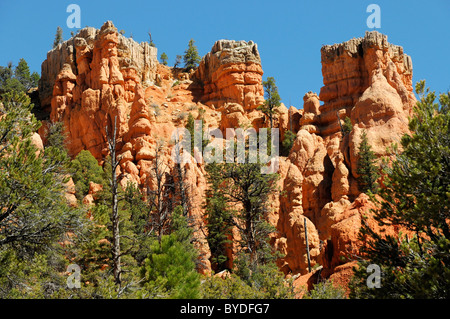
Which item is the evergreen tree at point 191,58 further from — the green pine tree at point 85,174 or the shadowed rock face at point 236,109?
the green pine tree at point 85,174

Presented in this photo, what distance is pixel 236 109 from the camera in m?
60.8

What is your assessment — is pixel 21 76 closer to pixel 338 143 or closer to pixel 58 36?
pixel 58 36

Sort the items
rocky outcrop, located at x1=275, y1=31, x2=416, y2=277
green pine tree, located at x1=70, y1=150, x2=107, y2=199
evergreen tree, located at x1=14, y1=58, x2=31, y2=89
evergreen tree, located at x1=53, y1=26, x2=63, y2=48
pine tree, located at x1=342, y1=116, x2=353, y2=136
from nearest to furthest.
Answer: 1. rocky outcrop, located at x1=275, y1=31, x2=416, y2=277
2. green pine tree, located at x1=70, y1=150, x2=107, y2=199
3. pine tree, located at x1=342, y1=116, x2=353, y2=136
4. evergreen tree, located at x1=14, y1=58, x2=31, y2=89
5. evergreen tree, located at x1=53, y1=26, x2=63, y2=48

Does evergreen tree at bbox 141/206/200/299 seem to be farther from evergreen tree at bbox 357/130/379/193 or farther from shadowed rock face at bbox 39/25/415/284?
evergreen tree at bbox 357/130/379/193

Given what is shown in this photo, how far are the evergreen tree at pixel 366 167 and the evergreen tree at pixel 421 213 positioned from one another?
20308 millimetres

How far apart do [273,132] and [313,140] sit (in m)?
11.3

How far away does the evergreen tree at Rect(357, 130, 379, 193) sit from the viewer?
120 ft

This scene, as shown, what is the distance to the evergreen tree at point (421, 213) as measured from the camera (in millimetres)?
13800

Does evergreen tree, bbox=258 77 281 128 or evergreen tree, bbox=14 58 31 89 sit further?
evergreen tree, bbox=14 58 31 89

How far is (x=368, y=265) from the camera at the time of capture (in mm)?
16188

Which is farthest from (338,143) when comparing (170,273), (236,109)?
(170,273)

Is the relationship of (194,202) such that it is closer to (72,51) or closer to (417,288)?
(417,288)

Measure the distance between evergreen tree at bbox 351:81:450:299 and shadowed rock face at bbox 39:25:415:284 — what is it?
8.06m

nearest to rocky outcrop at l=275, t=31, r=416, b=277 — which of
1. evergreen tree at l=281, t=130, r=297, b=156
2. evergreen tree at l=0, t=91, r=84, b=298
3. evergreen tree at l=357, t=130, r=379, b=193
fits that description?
evergreen tree at l=357, t=130, r=379, b=193
